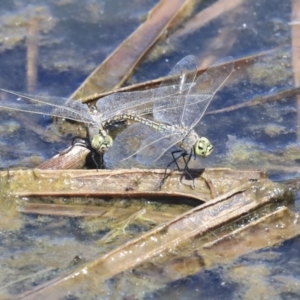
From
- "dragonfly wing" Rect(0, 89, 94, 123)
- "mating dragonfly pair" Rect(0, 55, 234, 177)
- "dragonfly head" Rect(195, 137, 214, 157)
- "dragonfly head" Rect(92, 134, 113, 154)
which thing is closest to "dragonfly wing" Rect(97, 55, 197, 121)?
"mating dragonfly pair" Rect(0, 55, 234, 177)

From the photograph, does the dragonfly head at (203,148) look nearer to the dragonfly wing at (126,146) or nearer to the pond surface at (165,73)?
the pond surface at (165,73)

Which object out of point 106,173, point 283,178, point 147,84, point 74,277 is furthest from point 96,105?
point 74,277

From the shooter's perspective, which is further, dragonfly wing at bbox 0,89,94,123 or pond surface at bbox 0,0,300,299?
dragonfly wing at bbox 0,89,94,123

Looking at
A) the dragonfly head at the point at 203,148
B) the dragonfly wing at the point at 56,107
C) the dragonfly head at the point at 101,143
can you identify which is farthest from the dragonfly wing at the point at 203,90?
the dragonfly wing at the point at 56,107

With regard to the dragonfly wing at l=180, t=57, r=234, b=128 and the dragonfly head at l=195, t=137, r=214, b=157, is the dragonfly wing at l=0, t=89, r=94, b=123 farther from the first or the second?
the dragonfly head at l=195, t=137, r=214, b=157

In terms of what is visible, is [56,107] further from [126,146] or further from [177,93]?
[177,93]

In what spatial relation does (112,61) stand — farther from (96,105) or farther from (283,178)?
(283,178)

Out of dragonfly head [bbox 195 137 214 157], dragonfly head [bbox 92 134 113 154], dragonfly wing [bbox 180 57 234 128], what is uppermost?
dragonfly wing [bbox 180 57 234 128]
